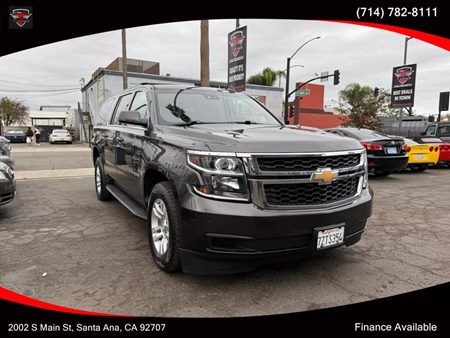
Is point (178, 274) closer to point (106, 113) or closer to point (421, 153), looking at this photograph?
point (106, 113)

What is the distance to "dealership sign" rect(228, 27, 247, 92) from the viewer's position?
1153 centimetres

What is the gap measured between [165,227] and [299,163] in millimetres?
1389

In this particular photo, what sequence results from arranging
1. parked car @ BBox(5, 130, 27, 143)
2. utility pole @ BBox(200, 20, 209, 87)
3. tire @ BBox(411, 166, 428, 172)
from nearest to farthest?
utility pole @ BBox(200, 20, 209, 87) → tire @ BBox(411, 166, 428, 172) → parked car @ BBox(5, 130, 27, 143)

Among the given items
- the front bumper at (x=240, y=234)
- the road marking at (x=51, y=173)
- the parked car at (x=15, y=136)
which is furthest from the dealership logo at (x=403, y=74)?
the parked car at (x=15, y=136)

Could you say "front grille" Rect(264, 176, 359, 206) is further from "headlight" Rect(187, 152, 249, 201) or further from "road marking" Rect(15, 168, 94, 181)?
"road marking" Rect(15, 168, 94, 181)

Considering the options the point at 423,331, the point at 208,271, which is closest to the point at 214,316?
the point at 208,271

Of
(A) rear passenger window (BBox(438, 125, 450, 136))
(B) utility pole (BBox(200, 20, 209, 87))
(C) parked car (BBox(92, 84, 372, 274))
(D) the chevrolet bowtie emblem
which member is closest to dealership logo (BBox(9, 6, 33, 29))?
(C) parked car (BBox(92, 84, 372, 274))

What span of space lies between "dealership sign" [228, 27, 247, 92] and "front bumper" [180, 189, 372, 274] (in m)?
9.28

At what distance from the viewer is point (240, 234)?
102 inches

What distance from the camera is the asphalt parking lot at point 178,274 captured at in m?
2.78

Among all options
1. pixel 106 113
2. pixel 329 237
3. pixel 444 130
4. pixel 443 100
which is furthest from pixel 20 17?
pixel 443 100

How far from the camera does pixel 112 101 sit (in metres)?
6.08

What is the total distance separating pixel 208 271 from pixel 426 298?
6.28ft

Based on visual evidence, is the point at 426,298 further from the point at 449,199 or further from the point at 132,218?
the point at 449,199
